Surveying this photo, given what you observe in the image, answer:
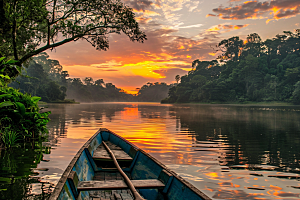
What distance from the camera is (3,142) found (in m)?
8.34

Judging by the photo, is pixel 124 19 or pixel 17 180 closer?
pixel 17 180

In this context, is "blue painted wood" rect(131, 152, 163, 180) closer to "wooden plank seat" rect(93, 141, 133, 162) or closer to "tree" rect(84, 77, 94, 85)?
"wooden plank seat" rect(93, 141, 133, 162)

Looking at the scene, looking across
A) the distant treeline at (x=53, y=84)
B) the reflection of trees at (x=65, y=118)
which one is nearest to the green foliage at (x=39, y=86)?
the distant treeline at (x=53, y=84)

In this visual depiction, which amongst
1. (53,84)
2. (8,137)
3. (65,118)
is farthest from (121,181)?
(53,84)

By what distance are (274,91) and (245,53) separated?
85.9 ft

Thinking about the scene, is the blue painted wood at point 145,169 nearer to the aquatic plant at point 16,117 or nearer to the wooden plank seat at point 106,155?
the wooden plank seat at point 106,155

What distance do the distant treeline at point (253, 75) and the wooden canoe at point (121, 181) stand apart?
247ft

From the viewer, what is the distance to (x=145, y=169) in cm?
493

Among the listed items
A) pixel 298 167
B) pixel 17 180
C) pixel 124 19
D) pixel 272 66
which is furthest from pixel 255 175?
pixel 272 66

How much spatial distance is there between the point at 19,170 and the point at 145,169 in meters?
3.49

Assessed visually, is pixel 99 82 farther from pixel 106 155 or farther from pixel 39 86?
pixel 106 155

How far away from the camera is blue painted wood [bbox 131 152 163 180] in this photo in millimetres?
4466

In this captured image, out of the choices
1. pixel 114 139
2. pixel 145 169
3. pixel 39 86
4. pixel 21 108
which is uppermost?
pixel 39 86

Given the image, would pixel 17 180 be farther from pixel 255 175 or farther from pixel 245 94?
pixel 245 94
